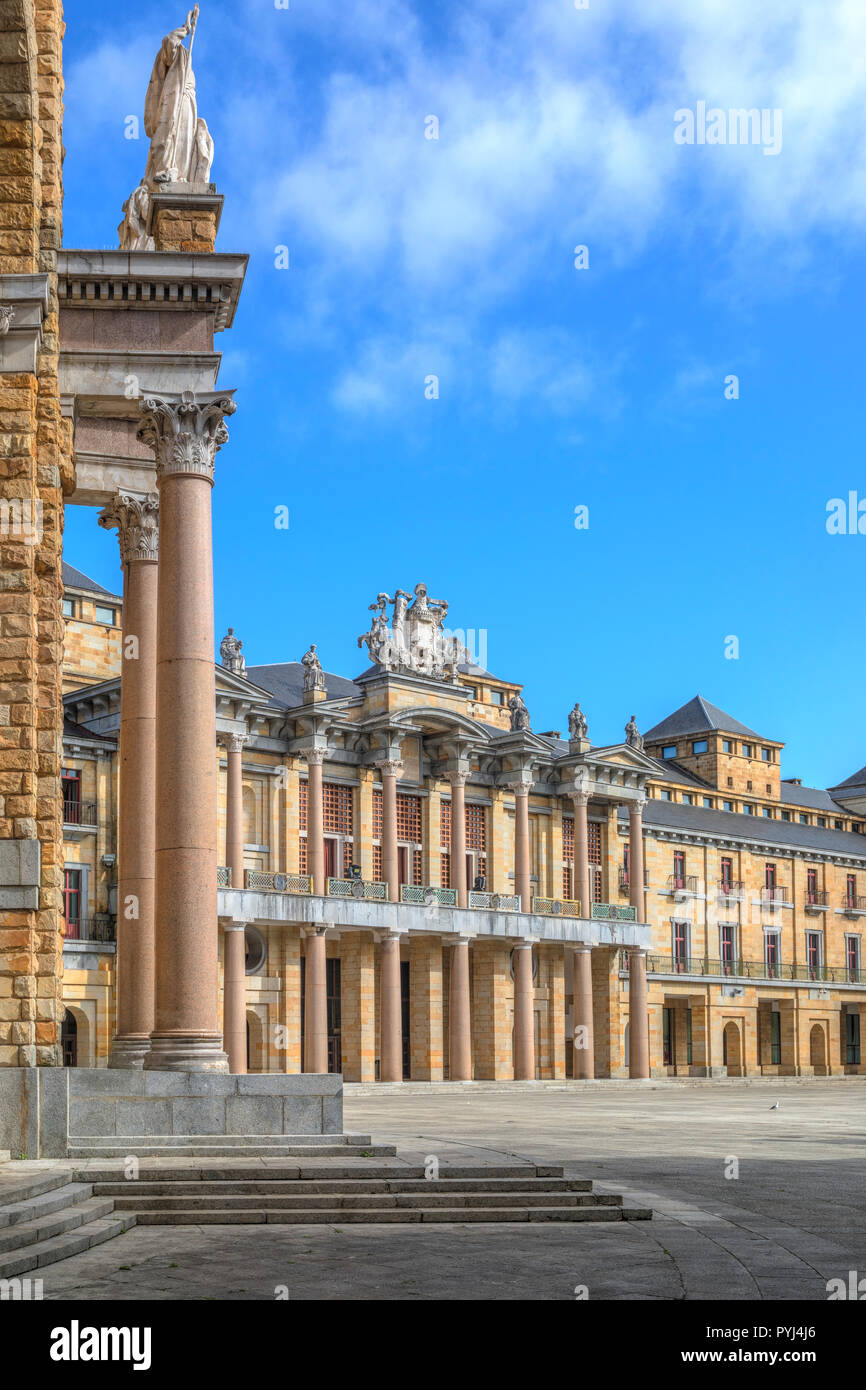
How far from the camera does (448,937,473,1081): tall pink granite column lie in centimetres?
5797

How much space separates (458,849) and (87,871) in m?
15.6

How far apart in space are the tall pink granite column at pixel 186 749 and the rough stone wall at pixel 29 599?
2.05m

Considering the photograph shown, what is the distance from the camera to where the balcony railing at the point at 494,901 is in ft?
→ 201

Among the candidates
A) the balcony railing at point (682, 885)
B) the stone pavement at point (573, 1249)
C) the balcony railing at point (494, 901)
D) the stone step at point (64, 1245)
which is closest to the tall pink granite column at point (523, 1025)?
the balcony railing at point (494, 901)

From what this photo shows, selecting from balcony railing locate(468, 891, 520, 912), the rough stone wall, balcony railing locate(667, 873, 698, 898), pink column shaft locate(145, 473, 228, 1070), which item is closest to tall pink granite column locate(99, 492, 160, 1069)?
pink column shaft locate(145, 473, 228, 1070)

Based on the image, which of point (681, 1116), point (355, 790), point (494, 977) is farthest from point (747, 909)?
point (681, 1116)

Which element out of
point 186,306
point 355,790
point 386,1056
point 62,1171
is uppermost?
point 186,306

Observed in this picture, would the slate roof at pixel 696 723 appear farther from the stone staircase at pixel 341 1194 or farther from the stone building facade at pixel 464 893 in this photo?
the stone staircase at pixel 341 1194

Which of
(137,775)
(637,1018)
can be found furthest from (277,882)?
(137,775)

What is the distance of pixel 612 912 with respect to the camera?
66000mm

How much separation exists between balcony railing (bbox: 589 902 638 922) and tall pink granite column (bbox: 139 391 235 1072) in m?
46.5

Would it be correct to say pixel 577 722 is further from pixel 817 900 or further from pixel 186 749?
pixel 186 749
